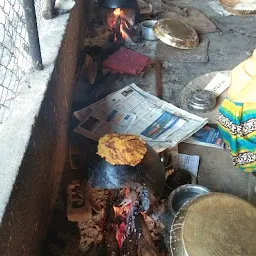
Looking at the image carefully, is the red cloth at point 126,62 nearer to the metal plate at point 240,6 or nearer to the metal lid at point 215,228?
the metal plate at point 240,6

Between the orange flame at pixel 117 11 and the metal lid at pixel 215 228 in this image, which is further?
the orange flame at pixel 117 11

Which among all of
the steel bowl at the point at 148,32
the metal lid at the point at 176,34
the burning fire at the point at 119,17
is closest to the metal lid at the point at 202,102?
the metal lid at the point at 176,34

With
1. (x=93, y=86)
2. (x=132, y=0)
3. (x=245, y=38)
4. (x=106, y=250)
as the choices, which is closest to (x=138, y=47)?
(x=132, y=0)

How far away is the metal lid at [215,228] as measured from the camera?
166 cm

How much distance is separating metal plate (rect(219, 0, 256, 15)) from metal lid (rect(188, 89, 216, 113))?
1.66m

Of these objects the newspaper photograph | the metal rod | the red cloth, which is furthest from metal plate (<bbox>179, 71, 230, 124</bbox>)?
the metal rod

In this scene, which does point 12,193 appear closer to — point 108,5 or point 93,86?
point 93,86

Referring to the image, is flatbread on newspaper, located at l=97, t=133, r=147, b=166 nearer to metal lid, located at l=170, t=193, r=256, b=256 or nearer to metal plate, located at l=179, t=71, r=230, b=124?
metal lid, located at l=170, t=193, r=256, b=256

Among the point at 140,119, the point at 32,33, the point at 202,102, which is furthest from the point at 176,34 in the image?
the point at 32,33

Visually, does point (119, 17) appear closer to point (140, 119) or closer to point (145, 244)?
point (140, 119)

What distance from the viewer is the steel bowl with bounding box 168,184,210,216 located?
238 centimetres

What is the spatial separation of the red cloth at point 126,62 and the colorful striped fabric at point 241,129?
1180 mm

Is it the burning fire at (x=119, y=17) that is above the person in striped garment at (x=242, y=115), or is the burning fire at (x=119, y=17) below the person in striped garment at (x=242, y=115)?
below

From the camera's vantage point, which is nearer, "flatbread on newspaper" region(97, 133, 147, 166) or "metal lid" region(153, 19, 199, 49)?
"flatbread on newspaper" region(97, 133, 147, 166)
